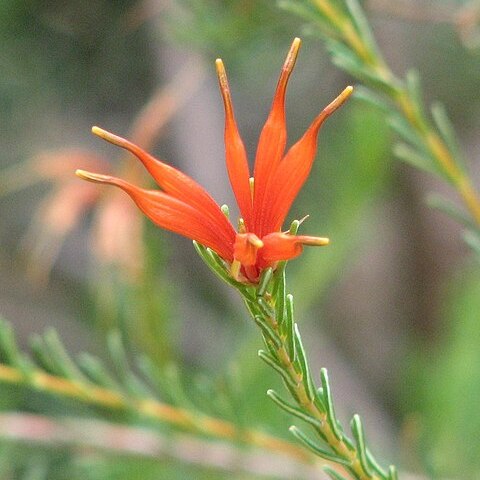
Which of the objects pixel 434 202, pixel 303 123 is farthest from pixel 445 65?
pixel 434 202

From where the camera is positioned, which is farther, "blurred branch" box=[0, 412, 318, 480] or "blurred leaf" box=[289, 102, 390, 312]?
"blurred leaf" box=[289, 102, 390, 312]

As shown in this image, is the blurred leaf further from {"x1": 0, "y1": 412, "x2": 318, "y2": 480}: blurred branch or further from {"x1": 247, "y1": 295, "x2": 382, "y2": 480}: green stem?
{"x1": 247, "y1": 295, "x2": 382, "y2": 480}: green stem

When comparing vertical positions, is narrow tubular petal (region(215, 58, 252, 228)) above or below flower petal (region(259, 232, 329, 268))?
above

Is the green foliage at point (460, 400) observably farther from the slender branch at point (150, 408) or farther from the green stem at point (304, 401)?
the green stem at point (304, 401)

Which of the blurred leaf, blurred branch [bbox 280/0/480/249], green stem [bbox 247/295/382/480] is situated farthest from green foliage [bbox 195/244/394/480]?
the blurred leaf

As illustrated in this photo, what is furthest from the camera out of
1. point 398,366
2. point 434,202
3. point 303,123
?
point 398,366

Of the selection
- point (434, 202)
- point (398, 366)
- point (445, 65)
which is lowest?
point (398, 366)

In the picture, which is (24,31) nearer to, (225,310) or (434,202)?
(225,310)

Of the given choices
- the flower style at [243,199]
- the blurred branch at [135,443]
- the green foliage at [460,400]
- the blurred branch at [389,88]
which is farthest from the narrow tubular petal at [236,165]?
the green foliage at [460,400]
